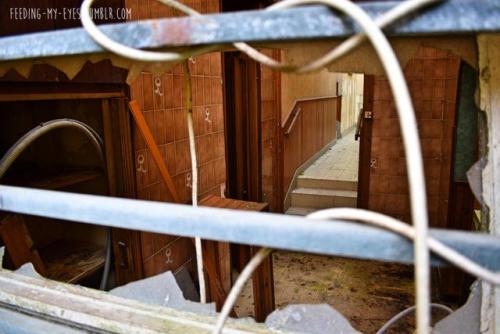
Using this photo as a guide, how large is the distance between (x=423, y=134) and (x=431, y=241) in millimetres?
3873

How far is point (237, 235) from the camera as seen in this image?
0.45 meters

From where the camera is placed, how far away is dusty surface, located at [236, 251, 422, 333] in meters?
2.80

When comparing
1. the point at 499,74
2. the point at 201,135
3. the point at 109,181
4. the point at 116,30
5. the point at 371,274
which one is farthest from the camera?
the point at 371,274

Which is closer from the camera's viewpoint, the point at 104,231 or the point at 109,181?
the point at 109,181

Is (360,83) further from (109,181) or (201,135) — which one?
(109,181)

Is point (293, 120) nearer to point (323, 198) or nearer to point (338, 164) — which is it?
point (323, 198)

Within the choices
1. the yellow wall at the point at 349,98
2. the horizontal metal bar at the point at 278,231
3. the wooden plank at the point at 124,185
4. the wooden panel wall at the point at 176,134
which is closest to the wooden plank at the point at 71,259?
the wooden plank at the point at 124,185

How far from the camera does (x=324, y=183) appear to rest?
499 cm

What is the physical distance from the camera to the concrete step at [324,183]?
4.87 meters

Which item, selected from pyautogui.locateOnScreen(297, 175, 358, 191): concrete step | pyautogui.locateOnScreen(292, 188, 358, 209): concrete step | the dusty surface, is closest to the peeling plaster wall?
the dusty surface

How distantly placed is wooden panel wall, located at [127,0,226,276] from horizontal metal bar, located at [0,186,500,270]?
5.00ft

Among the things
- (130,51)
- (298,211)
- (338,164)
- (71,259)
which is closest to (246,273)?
(130,51)

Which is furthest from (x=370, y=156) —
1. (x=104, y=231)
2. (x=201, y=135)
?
(x=104, y=231)

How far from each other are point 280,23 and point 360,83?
11220 mm
